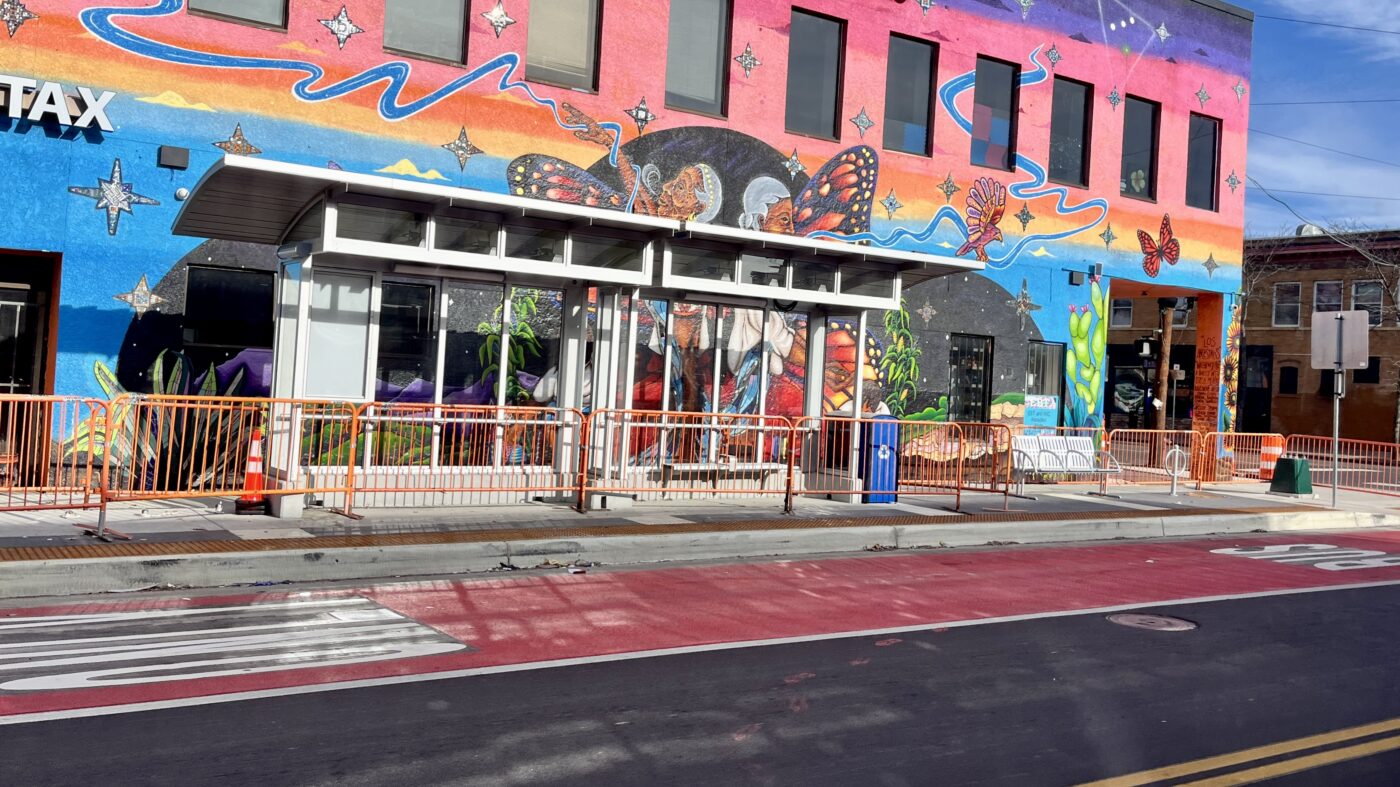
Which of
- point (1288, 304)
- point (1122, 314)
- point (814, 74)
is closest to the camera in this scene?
point (814, 74)

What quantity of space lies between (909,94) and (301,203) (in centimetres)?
1169

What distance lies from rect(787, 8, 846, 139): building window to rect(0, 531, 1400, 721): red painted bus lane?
341 inches

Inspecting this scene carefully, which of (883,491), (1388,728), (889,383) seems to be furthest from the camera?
(889,383)

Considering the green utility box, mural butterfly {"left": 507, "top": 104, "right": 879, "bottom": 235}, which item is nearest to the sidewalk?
mural butterfly {"left": 507, "top": 104, "right": 879, "bottom": 235}

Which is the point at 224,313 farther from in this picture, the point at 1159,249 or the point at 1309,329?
the point at 1309,329

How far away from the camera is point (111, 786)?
4750 millimetres

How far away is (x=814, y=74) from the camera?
18953 millimetres

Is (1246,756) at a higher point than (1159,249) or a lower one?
lower

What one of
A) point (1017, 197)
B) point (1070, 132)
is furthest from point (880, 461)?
point (1070, 132)

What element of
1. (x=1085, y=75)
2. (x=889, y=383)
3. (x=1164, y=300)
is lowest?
(x=889, y=383)

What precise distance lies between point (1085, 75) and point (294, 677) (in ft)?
65.6

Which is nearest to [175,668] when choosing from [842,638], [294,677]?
[294,677]

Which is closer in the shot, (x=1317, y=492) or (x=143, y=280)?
(x=143, y=280)

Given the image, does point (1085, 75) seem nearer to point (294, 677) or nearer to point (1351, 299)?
point (294, 677)
